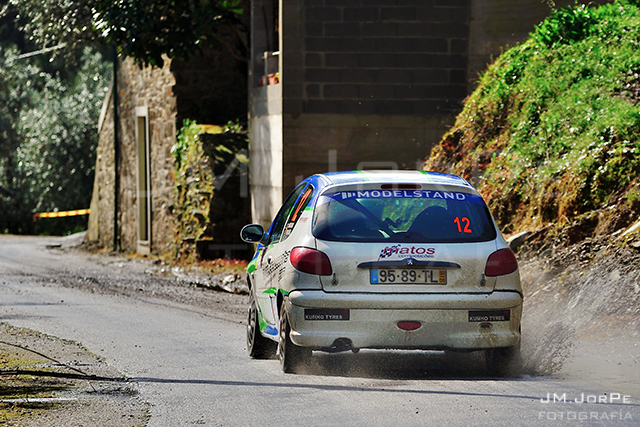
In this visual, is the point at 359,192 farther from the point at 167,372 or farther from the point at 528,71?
the point at 528,71

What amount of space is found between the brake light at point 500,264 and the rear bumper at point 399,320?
16 cm

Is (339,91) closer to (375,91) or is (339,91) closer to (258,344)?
(375,91)

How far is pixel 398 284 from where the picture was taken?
7043 mm

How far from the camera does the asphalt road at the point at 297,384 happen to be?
5.92m

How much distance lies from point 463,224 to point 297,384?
5.76ft

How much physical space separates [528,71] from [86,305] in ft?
24.5

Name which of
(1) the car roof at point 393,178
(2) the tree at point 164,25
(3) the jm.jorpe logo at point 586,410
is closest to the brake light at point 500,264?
(1) the car roof at point 393,178

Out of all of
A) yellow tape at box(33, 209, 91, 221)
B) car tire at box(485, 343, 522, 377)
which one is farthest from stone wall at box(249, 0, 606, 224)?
yellow tape at box(33, 209, 91, 221)

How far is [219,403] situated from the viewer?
→ 6531mm

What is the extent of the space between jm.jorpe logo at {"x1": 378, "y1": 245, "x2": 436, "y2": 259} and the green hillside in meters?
4.67

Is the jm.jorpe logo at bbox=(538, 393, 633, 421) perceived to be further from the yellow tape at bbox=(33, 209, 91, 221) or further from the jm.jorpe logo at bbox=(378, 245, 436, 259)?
the yellow tape at bbox=(33, 209, 91, 221)

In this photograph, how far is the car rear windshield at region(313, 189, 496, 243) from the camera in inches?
285

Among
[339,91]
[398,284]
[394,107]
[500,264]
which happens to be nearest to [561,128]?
[394,107]

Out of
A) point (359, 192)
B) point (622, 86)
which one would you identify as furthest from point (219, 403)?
point (622, 86)
